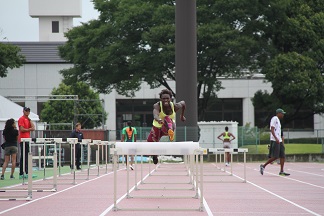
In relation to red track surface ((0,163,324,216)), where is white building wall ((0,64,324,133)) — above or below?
above

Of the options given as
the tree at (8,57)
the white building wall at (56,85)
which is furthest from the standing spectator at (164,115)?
the white building wall at (56,85)

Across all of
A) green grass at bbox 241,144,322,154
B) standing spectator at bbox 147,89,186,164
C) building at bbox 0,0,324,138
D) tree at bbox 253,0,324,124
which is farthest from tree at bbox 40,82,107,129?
standing spectator at bbox 147,89,186,164

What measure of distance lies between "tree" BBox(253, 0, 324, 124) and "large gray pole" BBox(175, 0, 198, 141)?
13.0 metres

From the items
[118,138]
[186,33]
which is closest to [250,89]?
[118,138]

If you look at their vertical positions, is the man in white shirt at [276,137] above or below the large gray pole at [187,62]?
below

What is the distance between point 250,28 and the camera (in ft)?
185

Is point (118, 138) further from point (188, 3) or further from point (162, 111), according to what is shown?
point (162, 111)

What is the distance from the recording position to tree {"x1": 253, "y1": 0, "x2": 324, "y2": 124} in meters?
56.0

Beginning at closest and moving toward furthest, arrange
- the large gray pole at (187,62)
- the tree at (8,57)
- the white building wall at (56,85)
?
the large gray pole at (187,62) → the tree at (8,57) → the white building wall at (56,85)

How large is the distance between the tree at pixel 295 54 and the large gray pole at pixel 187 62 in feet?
42.7

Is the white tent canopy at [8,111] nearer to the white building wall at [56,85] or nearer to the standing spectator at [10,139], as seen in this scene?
the standing spectator at [10,139]

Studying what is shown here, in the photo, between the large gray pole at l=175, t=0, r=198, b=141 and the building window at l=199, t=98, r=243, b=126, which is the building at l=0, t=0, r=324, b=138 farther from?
the large gray pole at l=175, t=0, r=198, b=141

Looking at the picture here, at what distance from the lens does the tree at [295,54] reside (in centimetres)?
5600

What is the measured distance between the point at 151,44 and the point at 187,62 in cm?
1093
